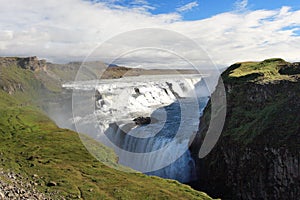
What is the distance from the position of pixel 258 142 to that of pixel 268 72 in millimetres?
17066

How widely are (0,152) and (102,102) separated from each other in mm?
56674

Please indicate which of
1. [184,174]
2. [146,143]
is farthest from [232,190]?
[146,143]

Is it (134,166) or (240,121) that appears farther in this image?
(134,166)

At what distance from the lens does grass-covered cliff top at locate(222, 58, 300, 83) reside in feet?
172

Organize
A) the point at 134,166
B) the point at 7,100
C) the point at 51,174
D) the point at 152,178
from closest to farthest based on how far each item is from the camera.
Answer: the point at 51,174 < the point at 152,178 < the point at 134,166 < the point at 7,100

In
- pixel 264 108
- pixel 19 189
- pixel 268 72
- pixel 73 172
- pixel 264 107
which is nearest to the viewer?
pixel 19 189

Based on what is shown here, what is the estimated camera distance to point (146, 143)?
5766cm

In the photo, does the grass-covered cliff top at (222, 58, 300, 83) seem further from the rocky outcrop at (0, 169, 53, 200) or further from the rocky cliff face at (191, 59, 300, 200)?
the rocky outcrop at (0, 169, 53, 200)

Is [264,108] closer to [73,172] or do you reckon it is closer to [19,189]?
[73,172]

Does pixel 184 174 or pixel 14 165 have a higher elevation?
pixel 14 165

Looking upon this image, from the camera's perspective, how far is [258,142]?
42.9 metres

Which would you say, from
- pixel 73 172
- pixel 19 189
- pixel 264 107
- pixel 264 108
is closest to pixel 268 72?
pixel 264 107

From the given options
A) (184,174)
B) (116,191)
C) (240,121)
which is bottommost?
(184,174)

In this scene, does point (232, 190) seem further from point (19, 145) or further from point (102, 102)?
point (102, 102)
